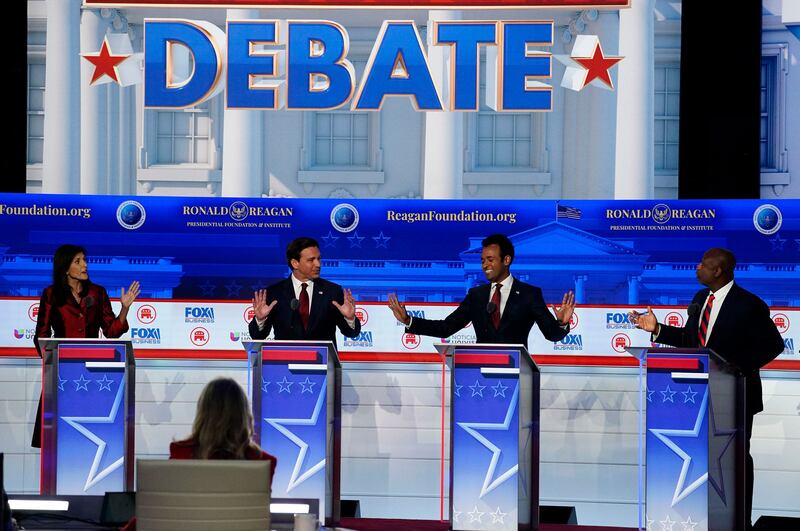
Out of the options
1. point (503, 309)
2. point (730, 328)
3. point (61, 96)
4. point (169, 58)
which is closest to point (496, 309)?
point (503, 309)

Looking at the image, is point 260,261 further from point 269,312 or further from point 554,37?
point 554,37

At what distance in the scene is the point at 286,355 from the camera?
506cm

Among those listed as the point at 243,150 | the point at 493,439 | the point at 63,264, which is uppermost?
the point at 243,150

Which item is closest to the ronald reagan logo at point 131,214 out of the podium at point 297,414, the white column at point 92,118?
the white column at point 92,118

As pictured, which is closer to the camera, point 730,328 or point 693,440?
point 693,440

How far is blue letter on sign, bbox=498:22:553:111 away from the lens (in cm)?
745

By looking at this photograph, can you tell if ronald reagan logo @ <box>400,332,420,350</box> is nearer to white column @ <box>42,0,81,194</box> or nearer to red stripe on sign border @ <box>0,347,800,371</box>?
red stripe on sign border @ <box>0,347,800,371</box>

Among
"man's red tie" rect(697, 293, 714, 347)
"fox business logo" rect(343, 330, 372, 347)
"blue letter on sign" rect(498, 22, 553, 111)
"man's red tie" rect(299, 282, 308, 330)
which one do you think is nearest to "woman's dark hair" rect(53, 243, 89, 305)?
"man's red tie" rect(299, 282, 308, 330)

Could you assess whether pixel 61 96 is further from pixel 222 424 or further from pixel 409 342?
pixel 222 424

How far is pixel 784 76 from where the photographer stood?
24.0 ft

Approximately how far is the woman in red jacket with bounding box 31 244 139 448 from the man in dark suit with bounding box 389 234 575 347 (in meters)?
1.55

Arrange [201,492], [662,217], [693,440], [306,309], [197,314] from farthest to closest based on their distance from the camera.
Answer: [197,314]
[662,217]
[306,309]
[693,440]
[201,492]

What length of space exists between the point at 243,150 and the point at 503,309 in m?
2.82

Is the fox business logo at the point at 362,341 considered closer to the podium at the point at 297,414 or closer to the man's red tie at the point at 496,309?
the man's red tie at the point at 496,309
